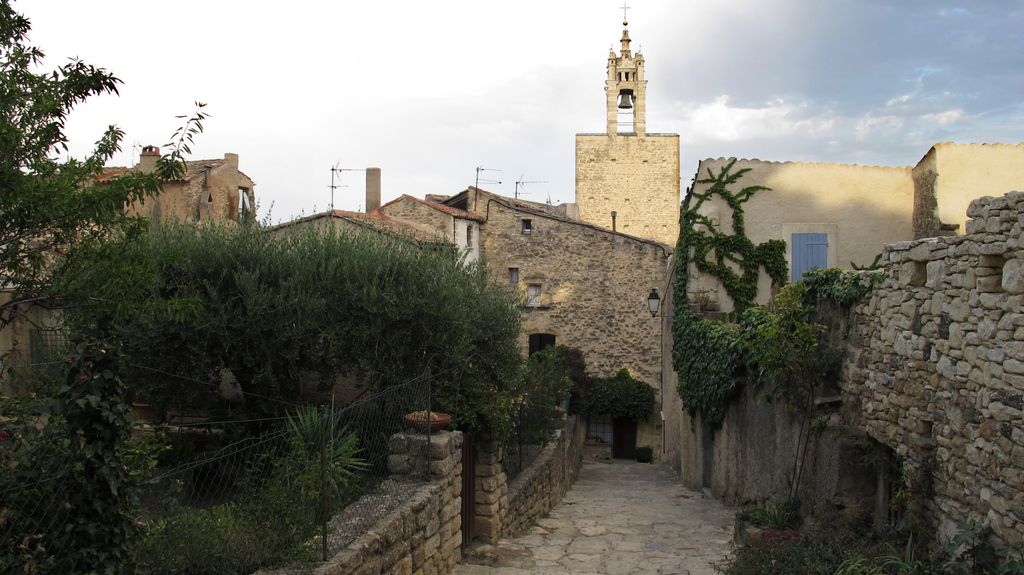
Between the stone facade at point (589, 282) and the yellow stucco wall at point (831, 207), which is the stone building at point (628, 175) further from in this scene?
the yellow stucco wall at point (831, 207)

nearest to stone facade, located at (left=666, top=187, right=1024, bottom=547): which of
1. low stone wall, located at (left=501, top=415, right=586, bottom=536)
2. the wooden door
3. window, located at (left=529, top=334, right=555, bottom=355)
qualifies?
low stone wall, located at (left=501, top=415, right=586, bottom=536)

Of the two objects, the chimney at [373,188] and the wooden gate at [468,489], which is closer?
the wooden gate at [468,489]

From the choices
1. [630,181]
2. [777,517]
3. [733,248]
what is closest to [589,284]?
[630,181]

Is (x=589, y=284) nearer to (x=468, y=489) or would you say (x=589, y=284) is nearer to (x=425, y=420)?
(x=468, y=489)

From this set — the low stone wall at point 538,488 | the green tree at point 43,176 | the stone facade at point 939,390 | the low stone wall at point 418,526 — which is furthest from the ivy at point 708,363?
the green tree at point 43,176

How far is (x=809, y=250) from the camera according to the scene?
15.9 metres

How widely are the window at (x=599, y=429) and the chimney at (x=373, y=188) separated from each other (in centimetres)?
1120

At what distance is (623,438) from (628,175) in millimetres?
15007

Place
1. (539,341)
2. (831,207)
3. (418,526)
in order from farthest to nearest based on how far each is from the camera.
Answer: (539,341) → (831,207) → (418,526)

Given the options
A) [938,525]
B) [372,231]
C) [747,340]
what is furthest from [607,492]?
[938,525]

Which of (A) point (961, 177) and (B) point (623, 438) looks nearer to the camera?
(A) point (961, 177)

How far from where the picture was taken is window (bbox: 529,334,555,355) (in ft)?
100

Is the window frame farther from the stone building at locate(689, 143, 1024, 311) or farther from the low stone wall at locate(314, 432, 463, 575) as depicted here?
the low stone wall at locate(314, 432, 463, 575)

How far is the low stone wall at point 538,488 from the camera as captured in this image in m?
10.9
